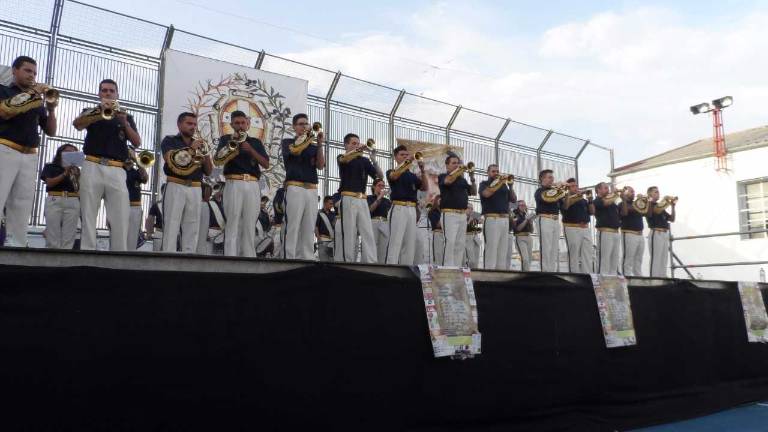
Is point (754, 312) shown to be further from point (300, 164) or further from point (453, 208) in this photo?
point (300, 164)

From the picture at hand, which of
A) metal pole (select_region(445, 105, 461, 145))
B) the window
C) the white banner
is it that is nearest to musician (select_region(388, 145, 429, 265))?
the white banner

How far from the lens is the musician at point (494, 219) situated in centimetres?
928

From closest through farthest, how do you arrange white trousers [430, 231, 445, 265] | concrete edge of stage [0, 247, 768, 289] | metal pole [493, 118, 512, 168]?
concrete edge of stage [0, 247, 768, 289], white trousers [430, 231, 445, 265], metal pole [493, 118, 512, 168]

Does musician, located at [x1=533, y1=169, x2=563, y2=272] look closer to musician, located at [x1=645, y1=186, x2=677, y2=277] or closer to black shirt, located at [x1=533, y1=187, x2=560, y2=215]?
black shirt, located at [x1=533, y1=187, x2=560, y2=215]

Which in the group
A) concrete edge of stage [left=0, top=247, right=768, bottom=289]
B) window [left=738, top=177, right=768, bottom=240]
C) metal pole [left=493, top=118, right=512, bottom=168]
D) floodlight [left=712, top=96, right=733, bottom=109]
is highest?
floodlight [left=712, top=96, right=733, bottom=109]

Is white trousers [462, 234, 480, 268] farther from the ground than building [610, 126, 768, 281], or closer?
closer

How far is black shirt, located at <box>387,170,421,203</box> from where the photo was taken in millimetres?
8375

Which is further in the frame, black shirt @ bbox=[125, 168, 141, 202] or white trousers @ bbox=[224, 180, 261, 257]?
black shirt @ bbox=[125, 168, 141, 202]

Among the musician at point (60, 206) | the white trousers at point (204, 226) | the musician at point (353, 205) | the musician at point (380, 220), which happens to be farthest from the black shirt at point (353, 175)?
the musician at point (60, 206)

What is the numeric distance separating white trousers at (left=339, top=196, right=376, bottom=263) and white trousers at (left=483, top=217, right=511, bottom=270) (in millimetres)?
2320

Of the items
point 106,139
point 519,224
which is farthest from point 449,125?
point 106,139

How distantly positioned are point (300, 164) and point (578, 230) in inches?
213

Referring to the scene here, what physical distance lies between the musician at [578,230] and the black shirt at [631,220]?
0.93 metres

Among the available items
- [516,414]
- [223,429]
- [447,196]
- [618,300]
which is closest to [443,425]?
[516,414]
